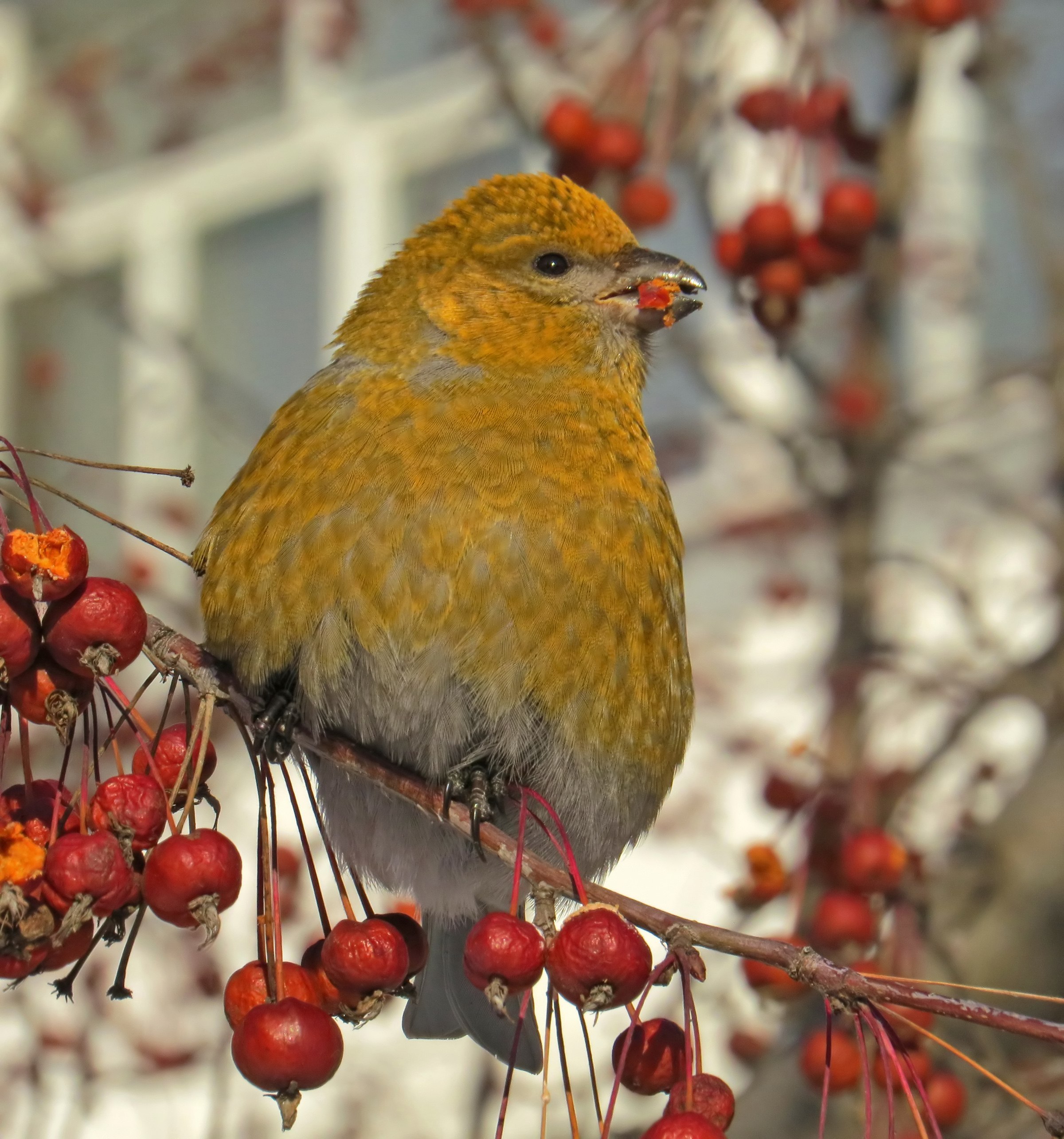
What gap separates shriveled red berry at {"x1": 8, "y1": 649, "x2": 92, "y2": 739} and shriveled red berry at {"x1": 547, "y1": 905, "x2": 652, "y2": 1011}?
503mm

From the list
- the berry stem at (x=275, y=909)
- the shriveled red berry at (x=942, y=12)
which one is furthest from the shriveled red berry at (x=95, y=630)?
the shriveled red berry at (x=942, y=12)

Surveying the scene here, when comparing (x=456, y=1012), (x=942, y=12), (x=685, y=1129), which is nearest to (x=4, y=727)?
(x=685, y=1129)

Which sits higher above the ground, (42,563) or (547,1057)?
(42,563)

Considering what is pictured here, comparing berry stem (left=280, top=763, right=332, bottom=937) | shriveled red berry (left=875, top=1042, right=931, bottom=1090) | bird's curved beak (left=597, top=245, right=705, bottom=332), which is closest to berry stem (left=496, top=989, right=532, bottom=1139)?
berry stem (left=280, top=763, right=332, bottom=937)

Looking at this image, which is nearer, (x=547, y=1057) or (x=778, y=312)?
(x=547, y=1057)

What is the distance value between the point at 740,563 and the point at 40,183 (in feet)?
10.4

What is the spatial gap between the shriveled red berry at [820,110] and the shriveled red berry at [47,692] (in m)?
1.96

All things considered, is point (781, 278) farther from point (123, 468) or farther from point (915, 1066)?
point (123, 468)

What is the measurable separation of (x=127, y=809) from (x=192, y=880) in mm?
112

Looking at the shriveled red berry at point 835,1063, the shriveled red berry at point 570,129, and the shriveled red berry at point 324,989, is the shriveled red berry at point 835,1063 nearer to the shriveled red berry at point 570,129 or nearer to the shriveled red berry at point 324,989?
the shriveled red berry at point 324,989

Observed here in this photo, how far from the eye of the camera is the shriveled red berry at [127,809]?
1420 mm

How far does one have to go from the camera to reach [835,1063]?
88.0 inches

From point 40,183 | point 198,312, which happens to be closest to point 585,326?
point 40,183

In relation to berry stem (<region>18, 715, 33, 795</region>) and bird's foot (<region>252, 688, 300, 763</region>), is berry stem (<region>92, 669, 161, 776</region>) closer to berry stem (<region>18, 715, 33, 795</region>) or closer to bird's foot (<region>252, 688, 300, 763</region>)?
berry stem (<region>18, 715, 33, 795</region>)
